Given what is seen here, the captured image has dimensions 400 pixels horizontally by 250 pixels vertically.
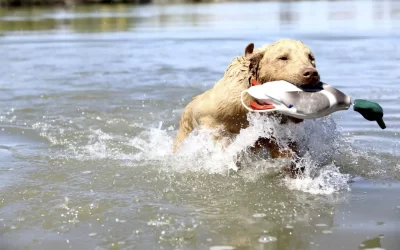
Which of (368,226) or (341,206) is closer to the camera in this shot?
(368,226)

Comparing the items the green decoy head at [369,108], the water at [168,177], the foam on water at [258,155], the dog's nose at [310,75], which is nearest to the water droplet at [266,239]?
the water at [168,177]

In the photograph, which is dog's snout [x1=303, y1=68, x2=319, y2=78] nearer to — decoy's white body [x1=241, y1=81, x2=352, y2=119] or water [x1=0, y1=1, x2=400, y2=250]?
decoy's white body [x1=241, y1=81, x2=352, y2=119]

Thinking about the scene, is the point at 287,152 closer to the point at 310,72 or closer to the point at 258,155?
the point at 258,155

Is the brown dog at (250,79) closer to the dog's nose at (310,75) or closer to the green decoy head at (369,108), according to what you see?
the dog's nose at (310,75)

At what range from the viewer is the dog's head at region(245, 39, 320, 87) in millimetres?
5188

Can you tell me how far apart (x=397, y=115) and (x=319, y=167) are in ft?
9.84

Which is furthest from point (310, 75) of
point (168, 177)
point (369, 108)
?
point (168, 177)

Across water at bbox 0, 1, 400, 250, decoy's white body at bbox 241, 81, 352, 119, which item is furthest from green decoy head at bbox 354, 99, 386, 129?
water at bbox 0, 1, 400, 250

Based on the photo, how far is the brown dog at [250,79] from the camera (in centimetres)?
532

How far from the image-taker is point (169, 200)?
17.3ft

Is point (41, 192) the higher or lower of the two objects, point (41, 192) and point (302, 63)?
the lower

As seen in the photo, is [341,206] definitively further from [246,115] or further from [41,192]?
[41,192]

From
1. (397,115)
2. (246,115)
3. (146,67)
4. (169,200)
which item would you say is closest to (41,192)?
(169,200)

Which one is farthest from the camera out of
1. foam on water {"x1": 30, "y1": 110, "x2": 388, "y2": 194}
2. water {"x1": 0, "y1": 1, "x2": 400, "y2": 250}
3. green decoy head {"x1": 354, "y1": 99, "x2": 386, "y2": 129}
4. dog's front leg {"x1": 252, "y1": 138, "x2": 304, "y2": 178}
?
dog's front leg {"x1": 252, "y1": 138, "x2": 304, "y2": 178}
